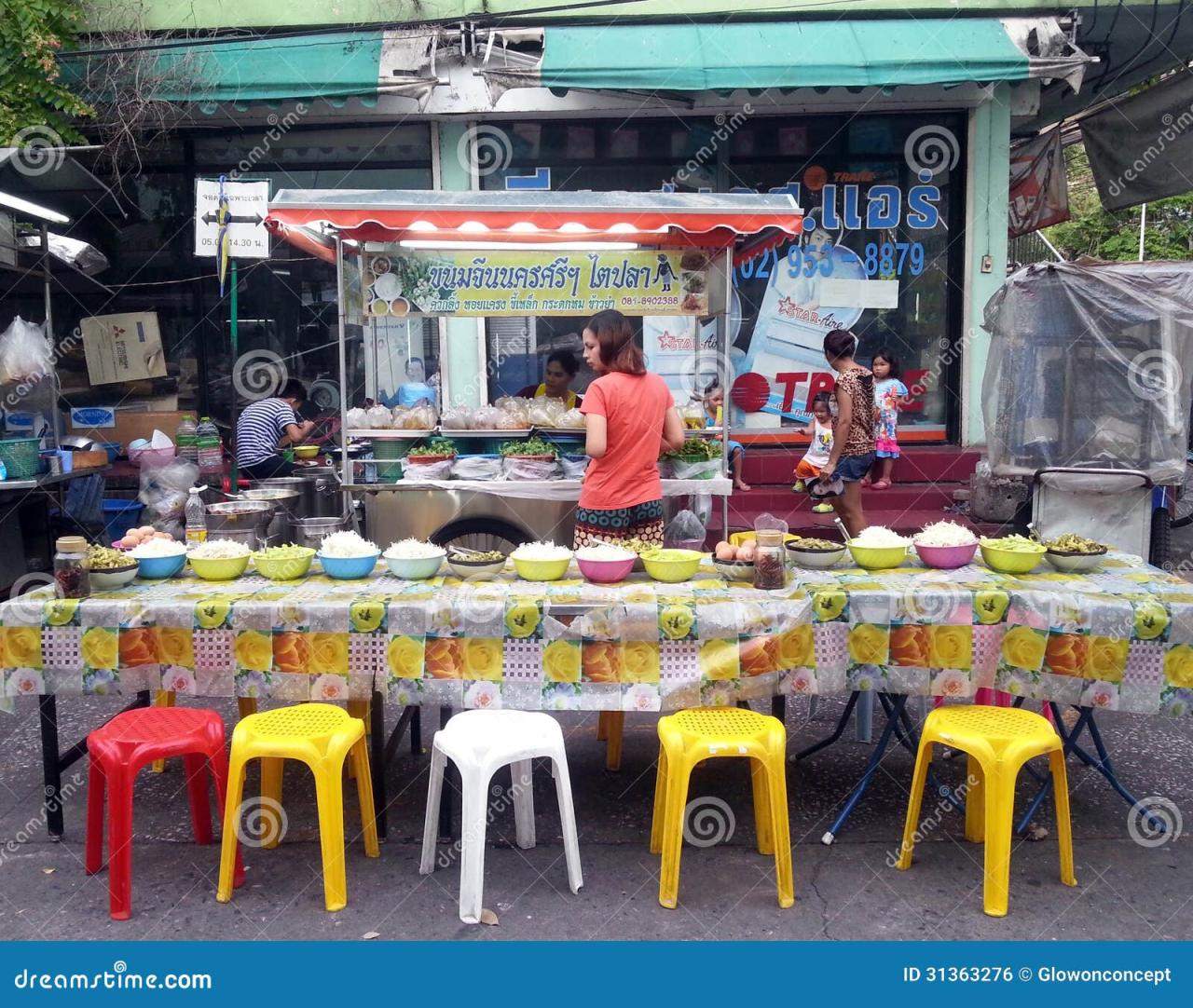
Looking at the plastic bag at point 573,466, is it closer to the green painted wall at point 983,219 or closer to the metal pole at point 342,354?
the metal pole at point 342,354

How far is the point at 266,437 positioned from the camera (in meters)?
8.12

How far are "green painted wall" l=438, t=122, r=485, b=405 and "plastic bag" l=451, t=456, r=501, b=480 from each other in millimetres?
3238

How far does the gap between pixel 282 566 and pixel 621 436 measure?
172cm

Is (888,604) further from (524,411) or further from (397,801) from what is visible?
(524,411)

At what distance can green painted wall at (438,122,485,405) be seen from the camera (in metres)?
9.81

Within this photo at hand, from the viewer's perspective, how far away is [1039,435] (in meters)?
7.82

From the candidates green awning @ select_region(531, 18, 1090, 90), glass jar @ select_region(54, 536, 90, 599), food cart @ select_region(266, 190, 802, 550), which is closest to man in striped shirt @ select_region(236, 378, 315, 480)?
food cart @ select_region(266, 190, 802, 550)

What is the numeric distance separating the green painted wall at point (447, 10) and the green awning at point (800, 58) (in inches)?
16.1

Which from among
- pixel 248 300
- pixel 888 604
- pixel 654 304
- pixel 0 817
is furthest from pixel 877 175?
pixel 0 817

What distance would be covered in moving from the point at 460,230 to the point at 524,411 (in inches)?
49.5

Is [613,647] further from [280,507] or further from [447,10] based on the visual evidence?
[447,10]

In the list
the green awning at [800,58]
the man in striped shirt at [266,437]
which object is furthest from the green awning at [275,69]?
the man in striped shirt at [266,437]

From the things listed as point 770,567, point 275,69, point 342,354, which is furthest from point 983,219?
point 770,567

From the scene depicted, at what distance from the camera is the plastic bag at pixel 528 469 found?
21.7ft
